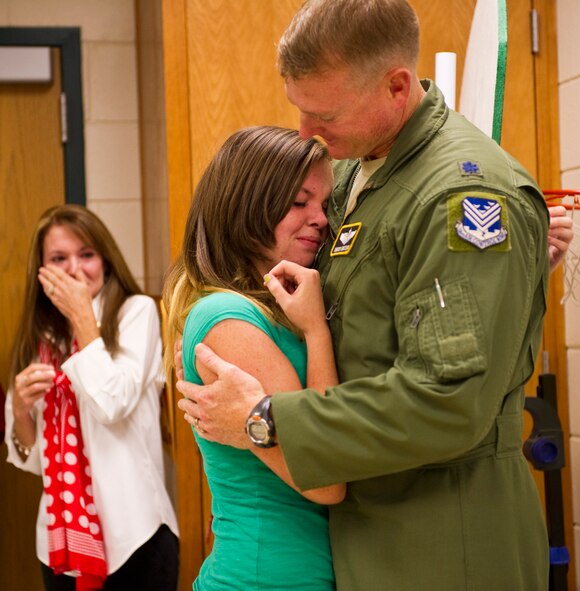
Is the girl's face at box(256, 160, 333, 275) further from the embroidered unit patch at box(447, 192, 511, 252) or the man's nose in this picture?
the embroidered unit patch at box(447, 192, 511, 252)

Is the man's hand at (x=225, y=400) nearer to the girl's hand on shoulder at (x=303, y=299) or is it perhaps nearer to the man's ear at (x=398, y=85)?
the girl's hand on shoulder at (x=303, y=299)

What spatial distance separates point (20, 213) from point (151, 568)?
151 centimetres

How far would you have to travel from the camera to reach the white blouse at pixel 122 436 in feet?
8.26

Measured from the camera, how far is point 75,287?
267 centimetres

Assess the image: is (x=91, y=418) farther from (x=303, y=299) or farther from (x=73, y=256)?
(x=303, y=299)

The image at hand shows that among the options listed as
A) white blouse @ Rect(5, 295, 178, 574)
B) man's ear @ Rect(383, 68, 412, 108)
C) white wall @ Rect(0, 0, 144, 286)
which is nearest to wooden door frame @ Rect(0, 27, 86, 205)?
white wall @ Rect(0, 0, 144, 286)

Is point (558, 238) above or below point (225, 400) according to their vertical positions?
above

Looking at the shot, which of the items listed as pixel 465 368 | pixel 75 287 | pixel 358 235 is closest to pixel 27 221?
pixel 75 287

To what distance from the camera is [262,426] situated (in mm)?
1264

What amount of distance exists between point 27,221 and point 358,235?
232cm

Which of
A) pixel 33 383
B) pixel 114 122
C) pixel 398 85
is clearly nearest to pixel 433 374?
pixel 398 85

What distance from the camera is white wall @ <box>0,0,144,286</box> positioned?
342 cm

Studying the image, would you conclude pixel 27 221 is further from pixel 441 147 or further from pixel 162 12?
pixel 441 147

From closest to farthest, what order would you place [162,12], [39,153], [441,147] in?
[441,147]
[162,12]
[39,153]
